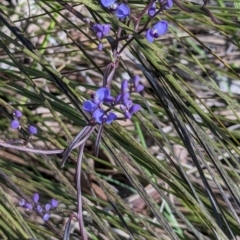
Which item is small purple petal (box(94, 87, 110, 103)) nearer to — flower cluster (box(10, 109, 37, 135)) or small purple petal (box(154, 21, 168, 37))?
small purple petal (box(154, 21, 168, 37))

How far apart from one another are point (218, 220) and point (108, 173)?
654 millimetres

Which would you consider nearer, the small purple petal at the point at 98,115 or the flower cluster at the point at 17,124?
the small purple petal at the point at 98,115

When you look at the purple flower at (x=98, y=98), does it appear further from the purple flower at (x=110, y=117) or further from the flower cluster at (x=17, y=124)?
the flower cluster at (x=17, y=124)

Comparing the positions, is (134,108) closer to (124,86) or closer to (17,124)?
(124,86)

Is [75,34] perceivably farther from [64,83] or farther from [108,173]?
[64,83]

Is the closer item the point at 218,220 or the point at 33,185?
the point at 218,220

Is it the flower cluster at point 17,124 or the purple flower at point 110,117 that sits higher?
the flower cluster at point 17,124

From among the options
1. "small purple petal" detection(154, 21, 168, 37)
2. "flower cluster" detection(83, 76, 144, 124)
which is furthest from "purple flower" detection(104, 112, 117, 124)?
"small purple petal" detection(154, 21, 168, 37)

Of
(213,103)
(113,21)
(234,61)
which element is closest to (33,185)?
(113,21)

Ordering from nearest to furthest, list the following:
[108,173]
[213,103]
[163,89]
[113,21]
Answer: [113,21]
[163,89]
[108,173]
[213,103]

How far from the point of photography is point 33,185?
1.03m

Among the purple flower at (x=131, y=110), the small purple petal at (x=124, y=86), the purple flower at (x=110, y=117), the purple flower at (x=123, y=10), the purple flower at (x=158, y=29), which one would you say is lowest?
the purple flower at (x=110, y=117)

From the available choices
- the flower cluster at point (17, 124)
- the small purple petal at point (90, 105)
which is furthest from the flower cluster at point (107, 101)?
the flower cluster at point (17, 124)

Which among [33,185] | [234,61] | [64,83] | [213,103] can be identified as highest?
[234,61]
